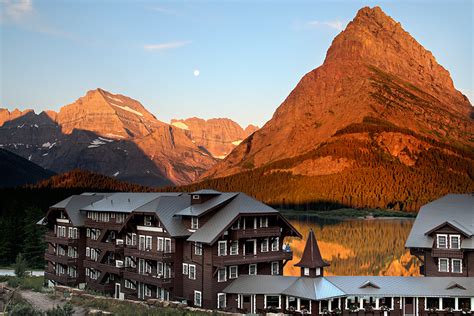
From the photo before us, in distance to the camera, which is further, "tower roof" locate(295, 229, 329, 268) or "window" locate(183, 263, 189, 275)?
A: "window" locate(183, 263, 189, 275)

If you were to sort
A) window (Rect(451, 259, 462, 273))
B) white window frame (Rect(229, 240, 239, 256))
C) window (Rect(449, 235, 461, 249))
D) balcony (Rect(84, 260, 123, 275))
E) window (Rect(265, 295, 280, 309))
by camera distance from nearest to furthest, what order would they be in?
window (Rect(265, 295, 280, 309)), window (Rect(451, 259, 462, 273)), window (Rect(449, 235, 461, 249)), white window frame (Rect(229, 240, 239, 256)), balcony (Rect(84, 260, 123, 275))

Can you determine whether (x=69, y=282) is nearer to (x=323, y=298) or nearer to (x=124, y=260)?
(x=124, y=260)

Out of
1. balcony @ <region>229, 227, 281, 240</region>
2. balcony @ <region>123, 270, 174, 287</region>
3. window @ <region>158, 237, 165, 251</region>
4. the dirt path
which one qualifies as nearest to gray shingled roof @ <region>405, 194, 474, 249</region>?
balcony @ <region>229, 227, 281, 240</region>

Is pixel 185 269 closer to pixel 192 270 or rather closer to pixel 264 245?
pixel 192 270

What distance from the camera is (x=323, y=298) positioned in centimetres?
5178

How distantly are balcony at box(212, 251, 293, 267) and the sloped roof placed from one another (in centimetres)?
232

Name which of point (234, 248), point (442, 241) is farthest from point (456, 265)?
point (234, 248)

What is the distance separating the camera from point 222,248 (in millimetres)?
60312

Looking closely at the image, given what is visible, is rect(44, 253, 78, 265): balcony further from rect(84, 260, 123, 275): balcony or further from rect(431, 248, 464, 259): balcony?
rect(431, 248, 464, 259): balcony

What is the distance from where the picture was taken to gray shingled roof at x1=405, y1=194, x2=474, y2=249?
5866 cm

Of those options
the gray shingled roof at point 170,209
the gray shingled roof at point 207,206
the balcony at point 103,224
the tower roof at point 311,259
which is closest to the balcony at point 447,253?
the tower roof at point 311,259

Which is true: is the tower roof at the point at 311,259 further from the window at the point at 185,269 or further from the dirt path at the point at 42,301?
the dirt path at the point at 42,301

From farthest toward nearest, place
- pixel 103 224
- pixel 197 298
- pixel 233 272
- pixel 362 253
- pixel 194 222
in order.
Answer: pixel 362 253, pixel 103 224, pixel 194 222, pixel 233 272, pixel 197 298

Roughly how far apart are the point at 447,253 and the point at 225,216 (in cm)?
2152
